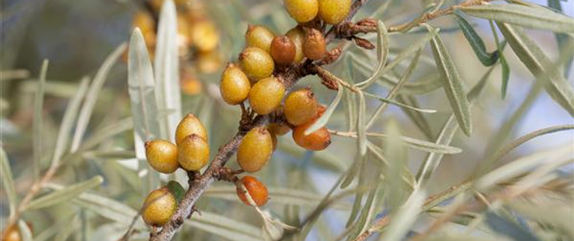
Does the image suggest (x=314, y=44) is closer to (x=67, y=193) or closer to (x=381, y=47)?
(x=381, y=47)

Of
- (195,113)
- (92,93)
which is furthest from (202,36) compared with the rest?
(92,93)

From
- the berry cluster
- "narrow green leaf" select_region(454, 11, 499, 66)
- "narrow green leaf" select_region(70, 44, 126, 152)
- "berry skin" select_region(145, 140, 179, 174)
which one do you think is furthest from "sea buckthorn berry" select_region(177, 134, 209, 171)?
the berry cluster

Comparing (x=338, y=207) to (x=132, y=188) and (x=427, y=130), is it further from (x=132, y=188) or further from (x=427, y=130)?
(x=132, y=188)

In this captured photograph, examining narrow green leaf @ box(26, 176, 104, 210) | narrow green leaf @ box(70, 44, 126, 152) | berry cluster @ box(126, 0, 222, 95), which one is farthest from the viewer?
berry cluster @ box(126, 0, 222, 95)

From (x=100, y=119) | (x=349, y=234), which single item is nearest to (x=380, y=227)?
(x=349, y=234)

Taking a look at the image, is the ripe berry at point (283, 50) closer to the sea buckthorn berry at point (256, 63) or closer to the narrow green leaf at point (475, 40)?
the sea buckthorn berry at point (256, 63)

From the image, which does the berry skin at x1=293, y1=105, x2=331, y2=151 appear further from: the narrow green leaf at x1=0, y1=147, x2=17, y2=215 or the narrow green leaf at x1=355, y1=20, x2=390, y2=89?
the narrow green leaf at x1=0, y1=147, x2=17, y2=215
